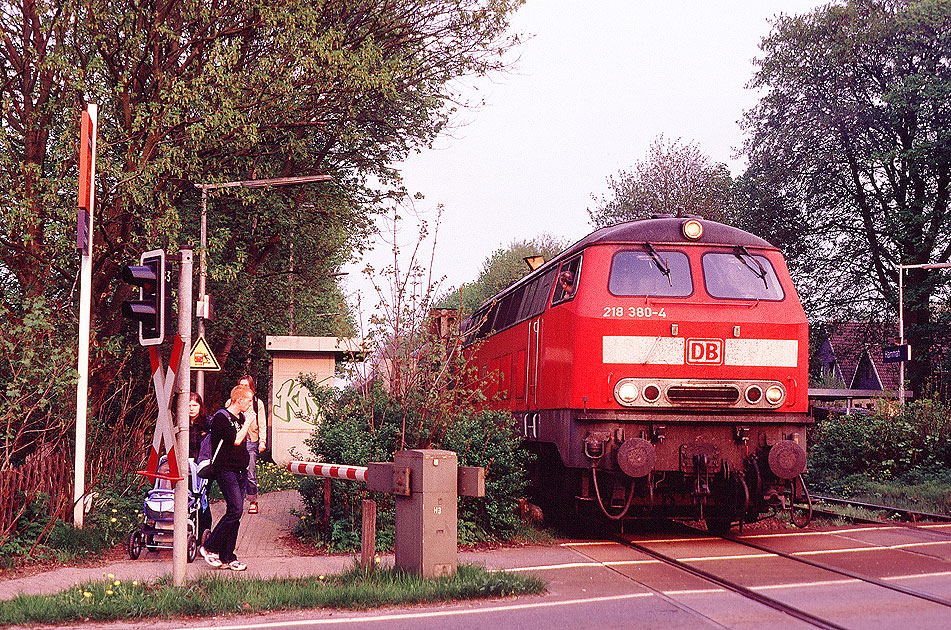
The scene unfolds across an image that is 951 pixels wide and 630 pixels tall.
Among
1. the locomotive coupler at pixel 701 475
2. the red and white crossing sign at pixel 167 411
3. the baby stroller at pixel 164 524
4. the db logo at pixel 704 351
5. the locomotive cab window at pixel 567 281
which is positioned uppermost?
the locomotive cab window at pixel 567 281

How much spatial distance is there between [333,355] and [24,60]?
394 inches

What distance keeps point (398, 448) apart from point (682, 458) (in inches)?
138

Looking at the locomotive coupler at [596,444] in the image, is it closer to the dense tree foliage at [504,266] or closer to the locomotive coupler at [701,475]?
the locomotive coupler at [701,475]

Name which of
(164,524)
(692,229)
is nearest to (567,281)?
(692,229)

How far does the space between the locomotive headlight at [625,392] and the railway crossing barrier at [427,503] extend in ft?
9.89

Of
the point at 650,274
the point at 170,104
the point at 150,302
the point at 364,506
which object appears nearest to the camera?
the point at 150,302

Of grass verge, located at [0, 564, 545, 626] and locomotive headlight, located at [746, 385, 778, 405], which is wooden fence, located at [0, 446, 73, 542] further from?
locomotive headlight, located at [746, 385, 778, 405]

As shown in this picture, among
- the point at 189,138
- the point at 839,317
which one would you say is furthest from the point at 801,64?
the point at 189,138

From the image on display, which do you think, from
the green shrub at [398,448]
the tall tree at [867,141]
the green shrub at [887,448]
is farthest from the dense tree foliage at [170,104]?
the tall tree at [867,141]

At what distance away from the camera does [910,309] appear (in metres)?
35.6

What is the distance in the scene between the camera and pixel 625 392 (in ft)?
39.9

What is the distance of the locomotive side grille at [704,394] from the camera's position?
1217 centimetres

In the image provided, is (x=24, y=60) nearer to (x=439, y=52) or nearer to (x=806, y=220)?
(x=439, y=52)

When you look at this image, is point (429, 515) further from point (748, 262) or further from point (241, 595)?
point (748, 262)
